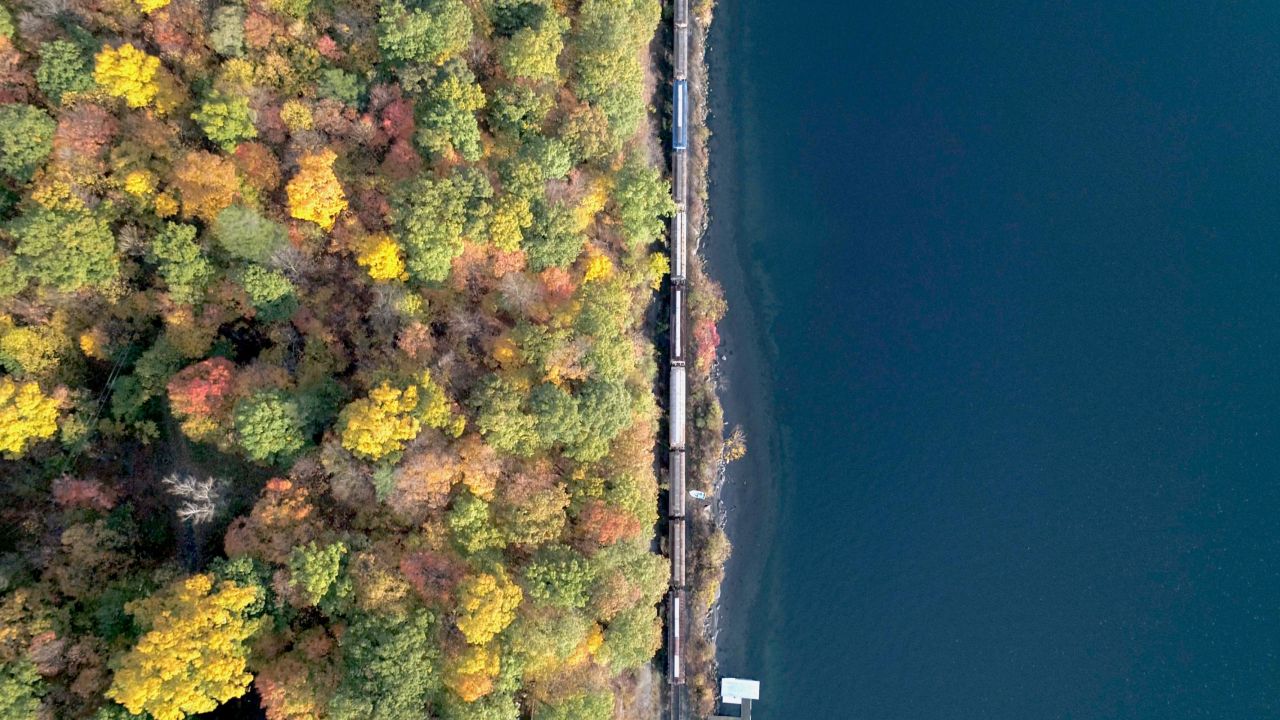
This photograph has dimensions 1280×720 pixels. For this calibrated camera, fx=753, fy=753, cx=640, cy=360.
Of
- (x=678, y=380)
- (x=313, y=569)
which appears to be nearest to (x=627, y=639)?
(x=678, y=380)

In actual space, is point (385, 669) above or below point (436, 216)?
below

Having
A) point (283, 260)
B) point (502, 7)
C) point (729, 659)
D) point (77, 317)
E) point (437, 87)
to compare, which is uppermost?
point (502, 7)

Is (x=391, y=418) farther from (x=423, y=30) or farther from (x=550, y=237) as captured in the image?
(x=423, y=30)

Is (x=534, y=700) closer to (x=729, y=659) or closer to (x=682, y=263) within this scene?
(x=729, y=659)

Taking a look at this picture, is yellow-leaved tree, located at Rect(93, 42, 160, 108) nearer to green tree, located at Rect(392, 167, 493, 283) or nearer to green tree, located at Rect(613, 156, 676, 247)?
green tree, located at Rect(392, 167, 493, 283)

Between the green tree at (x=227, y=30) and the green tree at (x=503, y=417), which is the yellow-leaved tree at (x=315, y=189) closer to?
the green tree at (x=227, y=30)

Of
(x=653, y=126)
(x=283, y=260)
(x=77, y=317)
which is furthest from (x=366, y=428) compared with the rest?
(x=653, y=126)
